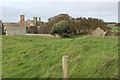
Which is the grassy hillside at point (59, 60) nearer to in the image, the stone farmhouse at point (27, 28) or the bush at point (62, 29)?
the bush at point (62, 29)

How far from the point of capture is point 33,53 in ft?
41.4

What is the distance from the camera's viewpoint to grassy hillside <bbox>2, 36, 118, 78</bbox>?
1003 centimetres

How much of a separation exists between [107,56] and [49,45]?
11.3 ft

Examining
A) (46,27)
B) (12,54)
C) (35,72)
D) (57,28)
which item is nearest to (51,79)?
(35,72)

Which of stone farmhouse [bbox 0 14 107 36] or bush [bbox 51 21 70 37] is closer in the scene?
bush [bbox 51 21 70 37]

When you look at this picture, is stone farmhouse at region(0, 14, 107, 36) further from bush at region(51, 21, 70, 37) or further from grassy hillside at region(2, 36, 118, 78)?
grassy hillside at region(2, 36, 118, 78)

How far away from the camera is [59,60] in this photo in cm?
1158

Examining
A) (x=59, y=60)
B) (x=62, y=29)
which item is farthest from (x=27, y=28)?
(x=59, y=60)

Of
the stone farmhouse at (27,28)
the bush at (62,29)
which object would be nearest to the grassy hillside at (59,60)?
the bush at (62,29)

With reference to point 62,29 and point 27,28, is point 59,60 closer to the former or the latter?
point 62,29

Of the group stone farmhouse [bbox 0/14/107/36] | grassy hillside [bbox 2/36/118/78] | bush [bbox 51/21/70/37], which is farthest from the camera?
stone farmhouse [bbox 0/14/107/36]

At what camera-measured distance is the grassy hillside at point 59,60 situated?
32.9 ft

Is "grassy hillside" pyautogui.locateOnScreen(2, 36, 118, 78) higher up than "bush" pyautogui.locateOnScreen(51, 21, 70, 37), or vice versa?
"bush" pyautogui.locateOnScreen(51, 21, 70, 37)

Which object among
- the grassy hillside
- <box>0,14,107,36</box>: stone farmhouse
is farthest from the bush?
the grassy hillside
